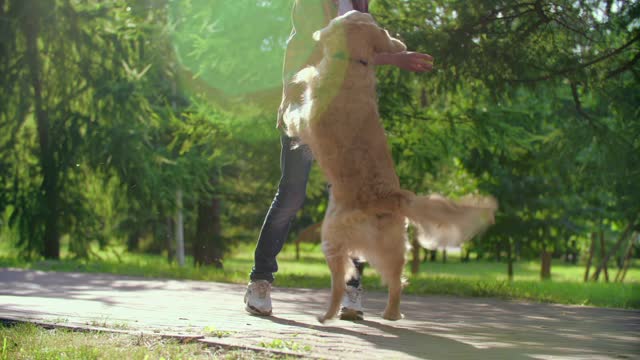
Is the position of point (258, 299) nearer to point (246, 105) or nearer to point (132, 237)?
point (246, 105)

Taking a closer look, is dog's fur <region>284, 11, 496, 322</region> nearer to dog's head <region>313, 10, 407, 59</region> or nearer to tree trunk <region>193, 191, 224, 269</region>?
dog's head <region>313, 10, 407, 59</region>

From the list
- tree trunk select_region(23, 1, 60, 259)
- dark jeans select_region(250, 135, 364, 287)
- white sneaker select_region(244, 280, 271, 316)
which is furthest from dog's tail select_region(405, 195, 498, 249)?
tree trunk select_region(23, 1, 60, 259)

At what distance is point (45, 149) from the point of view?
13727 mm

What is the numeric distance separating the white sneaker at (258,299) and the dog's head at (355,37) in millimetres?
1475

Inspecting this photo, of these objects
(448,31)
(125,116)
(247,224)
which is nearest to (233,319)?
(448,31)

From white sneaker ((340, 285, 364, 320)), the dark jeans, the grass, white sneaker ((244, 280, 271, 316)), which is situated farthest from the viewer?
the dark jeans

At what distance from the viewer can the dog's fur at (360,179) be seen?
369 cm

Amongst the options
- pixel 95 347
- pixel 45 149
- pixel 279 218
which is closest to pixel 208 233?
pixel 45 149

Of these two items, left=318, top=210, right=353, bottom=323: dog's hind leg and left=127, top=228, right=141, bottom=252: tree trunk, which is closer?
left=318, top=210, right=353, bottom=323: dog's hind leg

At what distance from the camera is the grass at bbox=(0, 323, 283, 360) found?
3.04m

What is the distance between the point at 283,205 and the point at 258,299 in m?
0.59

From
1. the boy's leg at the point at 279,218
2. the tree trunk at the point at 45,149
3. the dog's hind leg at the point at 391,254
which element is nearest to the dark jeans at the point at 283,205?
the boy's leg at the point at 279,218

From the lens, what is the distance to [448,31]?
736 centimetres

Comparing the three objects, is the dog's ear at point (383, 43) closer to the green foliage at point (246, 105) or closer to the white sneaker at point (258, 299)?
the white sneaker at point (258, 299)
